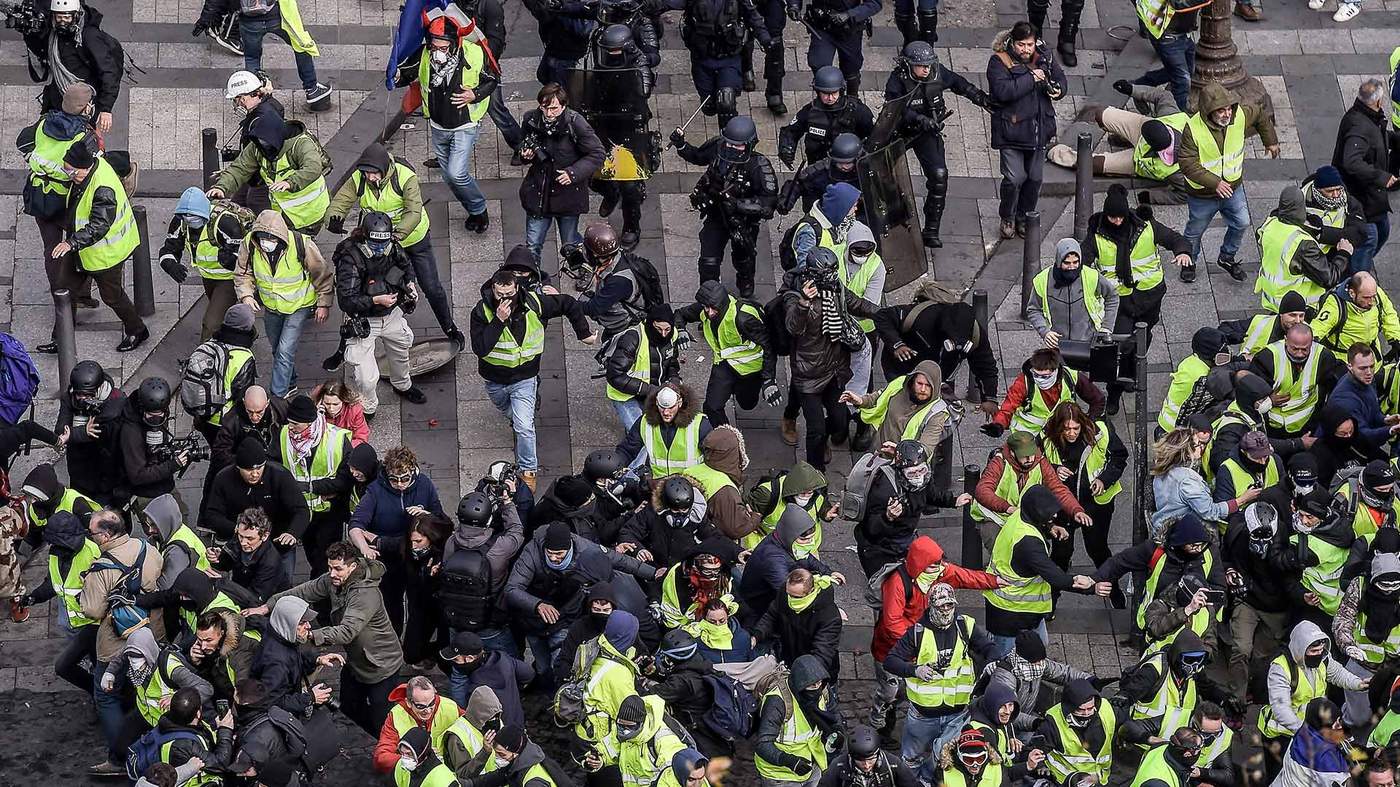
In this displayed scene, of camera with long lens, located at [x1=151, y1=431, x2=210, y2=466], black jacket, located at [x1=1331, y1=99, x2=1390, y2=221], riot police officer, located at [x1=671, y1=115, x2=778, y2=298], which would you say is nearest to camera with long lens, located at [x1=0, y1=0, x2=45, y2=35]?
camera with long lens, located at [x1=151, y1=431, x2=210, y2=466]

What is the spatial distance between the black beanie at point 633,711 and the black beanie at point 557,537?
1.42 m

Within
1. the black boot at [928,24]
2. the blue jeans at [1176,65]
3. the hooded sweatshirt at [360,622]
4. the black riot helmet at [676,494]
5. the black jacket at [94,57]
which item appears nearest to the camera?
the hooded sweatshirt at [360,622]

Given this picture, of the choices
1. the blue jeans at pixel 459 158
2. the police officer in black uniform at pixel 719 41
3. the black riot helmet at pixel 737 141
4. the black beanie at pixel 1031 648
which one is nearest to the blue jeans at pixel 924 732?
the black beanie at pixel 1031 648

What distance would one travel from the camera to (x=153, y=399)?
1680 centimetres

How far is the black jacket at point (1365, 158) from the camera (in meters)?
19.7

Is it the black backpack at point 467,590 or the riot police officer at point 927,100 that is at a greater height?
the riot police officer at point 927,100

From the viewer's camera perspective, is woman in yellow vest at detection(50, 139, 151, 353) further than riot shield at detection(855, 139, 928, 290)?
No

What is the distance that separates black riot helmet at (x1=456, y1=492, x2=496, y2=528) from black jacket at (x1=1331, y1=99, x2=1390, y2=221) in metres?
7.60

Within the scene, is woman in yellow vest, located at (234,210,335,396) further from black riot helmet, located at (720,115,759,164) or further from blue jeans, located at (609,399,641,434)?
black riot helmet, located at (720,115,759,164)

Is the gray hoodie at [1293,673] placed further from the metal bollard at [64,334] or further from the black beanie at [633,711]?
the metal bollard at [64,334]

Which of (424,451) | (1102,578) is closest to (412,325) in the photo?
(424,451)

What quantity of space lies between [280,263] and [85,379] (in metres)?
2.06

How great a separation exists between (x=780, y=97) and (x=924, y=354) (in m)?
4.39

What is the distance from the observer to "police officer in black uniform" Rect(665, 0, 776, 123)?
21016 millimetres
